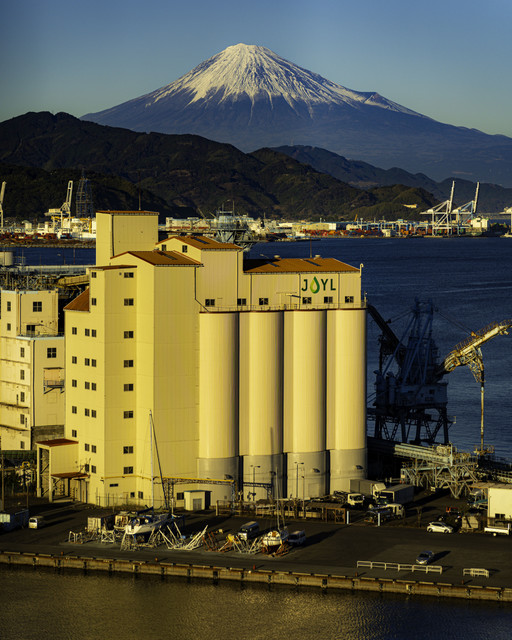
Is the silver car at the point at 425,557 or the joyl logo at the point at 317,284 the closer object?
the silver car at the point at 425,557

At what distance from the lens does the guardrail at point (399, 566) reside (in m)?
40.2

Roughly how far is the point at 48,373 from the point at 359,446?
1342 centimetres

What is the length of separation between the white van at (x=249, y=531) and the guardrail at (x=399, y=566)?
4.70 metres

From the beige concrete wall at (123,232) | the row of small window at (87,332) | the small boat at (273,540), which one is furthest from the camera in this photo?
the beige concrete wall at (123,232)

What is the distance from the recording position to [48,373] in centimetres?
5428

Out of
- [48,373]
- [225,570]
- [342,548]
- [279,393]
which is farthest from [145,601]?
[48,373]

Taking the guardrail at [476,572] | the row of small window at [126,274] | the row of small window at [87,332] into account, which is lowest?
the guardrail at [476,572]

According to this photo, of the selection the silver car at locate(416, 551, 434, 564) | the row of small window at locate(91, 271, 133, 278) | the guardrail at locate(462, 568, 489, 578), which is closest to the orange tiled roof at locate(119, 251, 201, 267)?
the row of small window at locate(91, 271, 133, 278)

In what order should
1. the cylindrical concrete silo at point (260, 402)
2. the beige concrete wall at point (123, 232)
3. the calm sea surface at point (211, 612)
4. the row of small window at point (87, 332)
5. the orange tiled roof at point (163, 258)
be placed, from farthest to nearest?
the beige concrete wall at point (123, 232), the cylindrical concrete silo at point (260, 402), the row of small window at point (87, 332), the orange tiled roof at point (163, 258), the calm sea surface at point (211, 612)

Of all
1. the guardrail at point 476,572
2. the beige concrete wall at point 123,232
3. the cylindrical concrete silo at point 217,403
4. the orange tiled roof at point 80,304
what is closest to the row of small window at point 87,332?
the orange tiled roof at point 80,304

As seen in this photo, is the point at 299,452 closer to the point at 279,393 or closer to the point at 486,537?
the point at 279,393

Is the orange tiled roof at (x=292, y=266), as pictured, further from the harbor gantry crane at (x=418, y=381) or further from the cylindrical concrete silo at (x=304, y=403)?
the harbor gantry crane at (x=418, y=381)

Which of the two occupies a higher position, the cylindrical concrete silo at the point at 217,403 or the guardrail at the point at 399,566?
the cylindrical concrete silo at the point at 217,403

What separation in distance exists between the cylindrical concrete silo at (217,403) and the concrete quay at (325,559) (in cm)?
326
